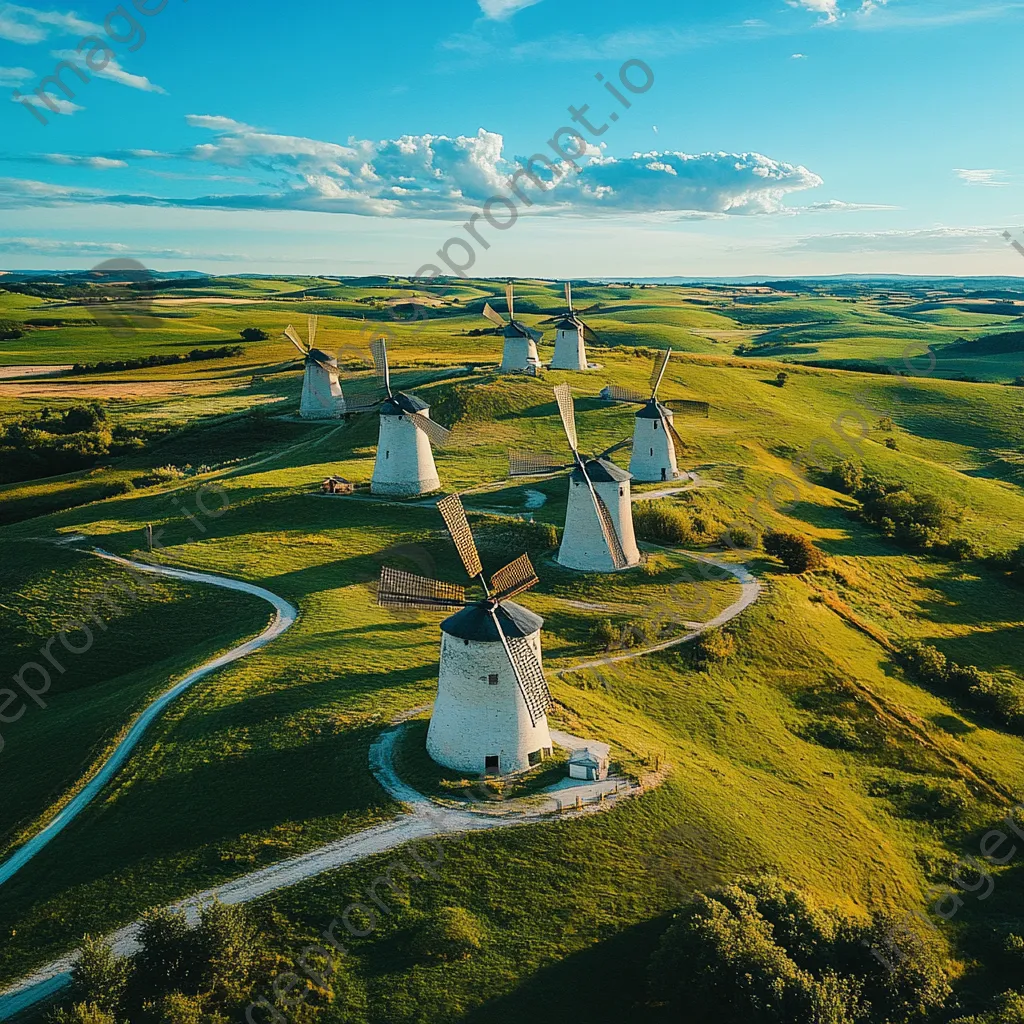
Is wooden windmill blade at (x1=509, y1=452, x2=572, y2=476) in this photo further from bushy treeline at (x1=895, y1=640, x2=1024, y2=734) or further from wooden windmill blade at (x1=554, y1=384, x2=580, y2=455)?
bushy treeline at (x1=895, y1=640, x2=1024, y2=734)

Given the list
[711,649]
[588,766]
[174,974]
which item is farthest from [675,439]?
[174,974]

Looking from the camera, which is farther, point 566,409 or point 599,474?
point 599,474

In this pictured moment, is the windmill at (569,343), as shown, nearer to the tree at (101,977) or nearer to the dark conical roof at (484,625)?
the dark conical roof at (484,625)

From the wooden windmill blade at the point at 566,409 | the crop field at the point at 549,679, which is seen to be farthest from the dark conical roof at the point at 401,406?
the wooden windmill blade at the point at 566,409

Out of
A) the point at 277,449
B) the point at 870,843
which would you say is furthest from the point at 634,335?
the point at 870,843

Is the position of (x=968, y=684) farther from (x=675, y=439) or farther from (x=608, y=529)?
(x=675, y=439)

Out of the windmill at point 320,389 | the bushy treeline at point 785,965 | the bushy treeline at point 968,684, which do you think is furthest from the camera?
the windmill at point 320,389
